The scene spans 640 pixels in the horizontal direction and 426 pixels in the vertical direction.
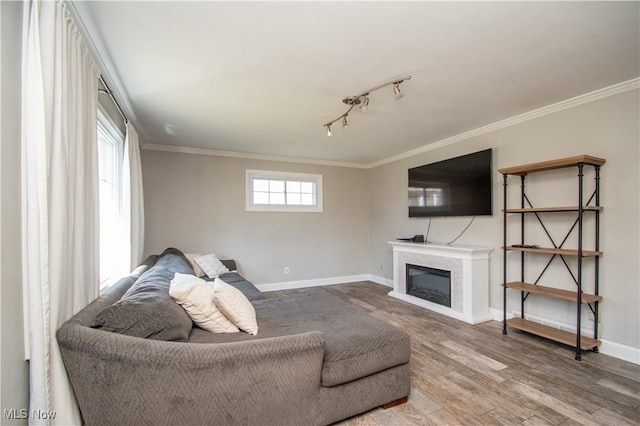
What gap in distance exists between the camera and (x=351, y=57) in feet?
6.94

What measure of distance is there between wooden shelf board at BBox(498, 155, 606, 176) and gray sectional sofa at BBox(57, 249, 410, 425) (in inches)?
88.9

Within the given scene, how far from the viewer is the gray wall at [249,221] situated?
450 centimetres

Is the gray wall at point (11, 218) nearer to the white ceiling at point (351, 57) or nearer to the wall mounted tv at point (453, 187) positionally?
the white ceiling at point (351, 57)

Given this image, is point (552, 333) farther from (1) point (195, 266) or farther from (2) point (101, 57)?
(2) point (101, 57)

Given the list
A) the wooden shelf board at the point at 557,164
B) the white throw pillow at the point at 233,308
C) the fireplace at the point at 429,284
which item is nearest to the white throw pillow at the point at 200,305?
the white throw pillow at the point at 233,308

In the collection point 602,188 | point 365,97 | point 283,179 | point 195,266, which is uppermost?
point 365,97

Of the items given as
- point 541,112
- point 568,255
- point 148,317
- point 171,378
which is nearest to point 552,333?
point 568,255

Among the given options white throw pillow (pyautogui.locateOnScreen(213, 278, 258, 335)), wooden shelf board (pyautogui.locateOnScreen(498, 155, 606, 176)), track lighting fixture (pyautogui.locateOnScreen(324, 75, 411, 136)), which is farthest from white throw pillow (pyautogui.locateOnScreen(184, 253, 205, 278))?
wooden shelf board (pyautogui.locateOnScreen(498, 155, 606, 176))

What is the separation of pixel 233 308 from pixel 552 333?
9.95 feet

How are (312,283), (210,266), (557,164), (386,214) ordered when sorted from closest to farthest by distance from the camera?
(557,164), (210,266), (312,283), (386,214)

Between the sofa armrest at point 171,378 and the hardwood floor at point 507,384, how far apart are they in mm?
743

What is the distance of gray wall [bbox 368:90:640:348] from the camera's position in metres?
2.54

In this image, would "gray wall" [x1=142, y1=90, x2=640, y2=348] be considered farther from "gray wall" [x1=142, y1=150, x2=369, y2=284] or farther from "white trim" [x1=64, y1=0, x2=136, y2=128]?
"white trim" [x1=64, y1=0, x2=136, y2=128]

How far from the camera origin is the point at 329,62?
2.18 metres
